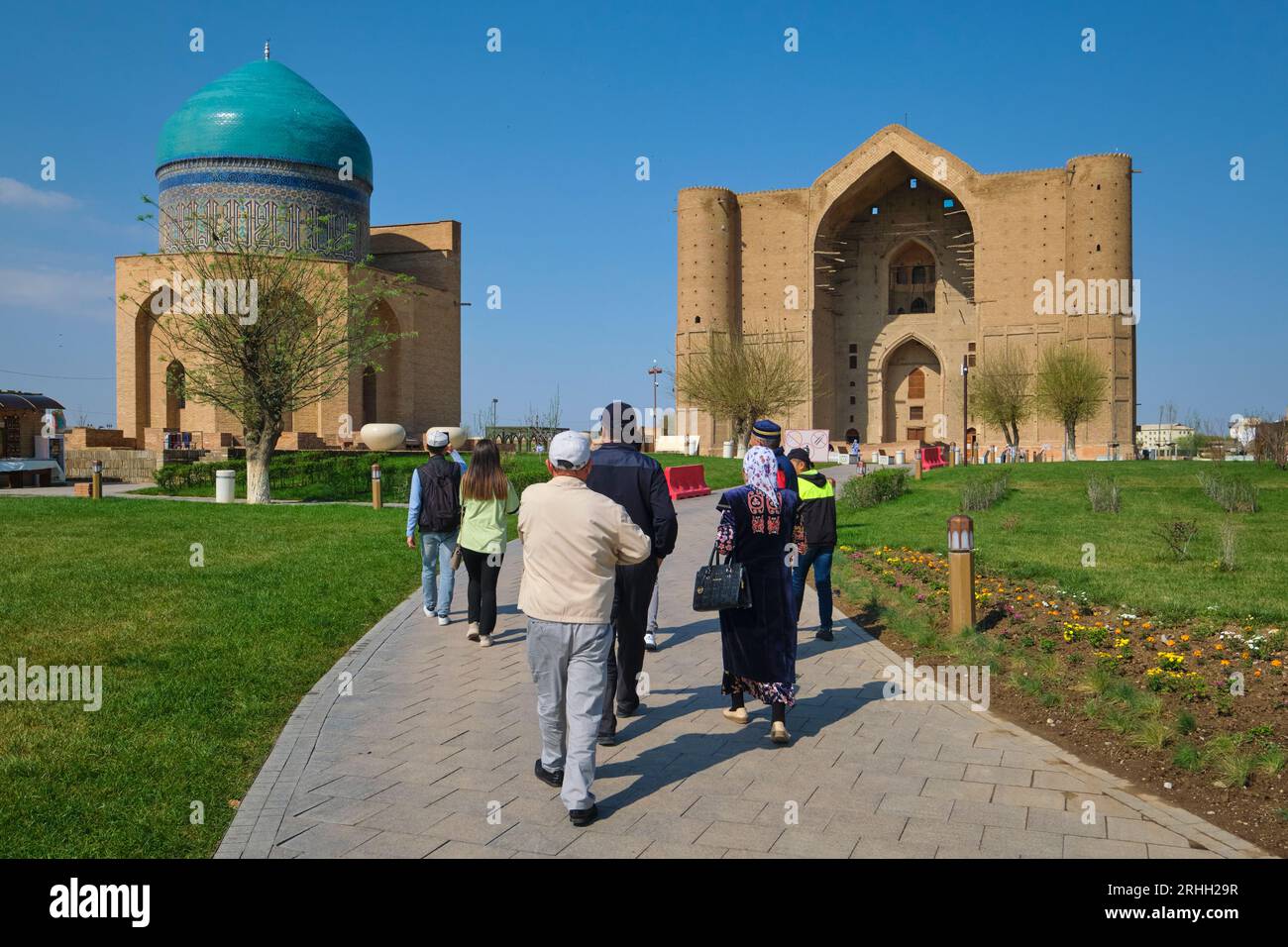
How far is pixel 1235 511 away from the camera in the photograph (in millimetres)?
15414

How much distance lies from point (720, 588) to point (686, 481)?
19.1 metres

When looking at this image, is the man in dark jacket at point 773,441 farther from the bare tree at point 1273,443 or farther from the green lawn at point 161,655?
the bare tree at point 1273,443

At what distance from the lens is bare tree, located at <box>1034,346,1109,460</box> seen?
1825 inches

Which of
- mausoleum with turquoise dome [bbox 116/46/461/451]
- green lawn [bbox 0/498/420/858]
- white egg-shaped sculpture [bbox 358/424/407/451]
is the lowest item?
green lawn [bbox 0/498/420/858]

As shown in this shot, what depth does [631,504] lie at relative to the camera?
562 cm

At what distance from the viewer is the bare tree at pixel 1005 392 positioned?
160 feet

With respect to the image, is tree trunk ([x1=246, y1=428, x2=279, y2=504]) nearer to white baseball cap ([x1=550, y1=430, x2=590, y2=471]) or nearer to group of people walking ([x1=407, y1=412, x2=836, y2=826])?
group of people walking ([x1=407, y1=412, x2=836, y2=826])

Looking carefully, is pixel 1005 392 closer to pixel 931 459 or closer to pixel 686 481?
pixel 931 459

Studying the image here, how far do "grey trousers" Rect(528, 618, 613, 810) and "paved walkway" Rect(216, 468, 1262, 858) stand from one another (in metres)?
0.24

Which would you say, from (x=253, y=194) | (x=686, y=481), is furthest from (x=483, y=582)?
(x=253, y=194)

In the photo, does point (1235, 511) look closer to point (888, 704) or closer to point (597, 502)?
point (888, 704)

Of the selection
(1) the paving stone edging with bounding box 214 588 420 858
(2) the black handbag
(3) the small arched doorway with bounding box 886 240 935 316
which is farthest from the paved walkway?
(3) the small arched doorway with bounding box 886 240 935 316

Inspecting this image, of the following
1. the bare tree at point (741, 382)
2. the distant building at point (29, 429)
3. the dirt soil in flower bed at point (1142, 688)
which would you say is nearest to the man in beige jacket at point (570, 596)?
the dirt soil in flower bed at point (1142, 688)

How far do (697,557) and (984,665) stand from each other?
251 inches
